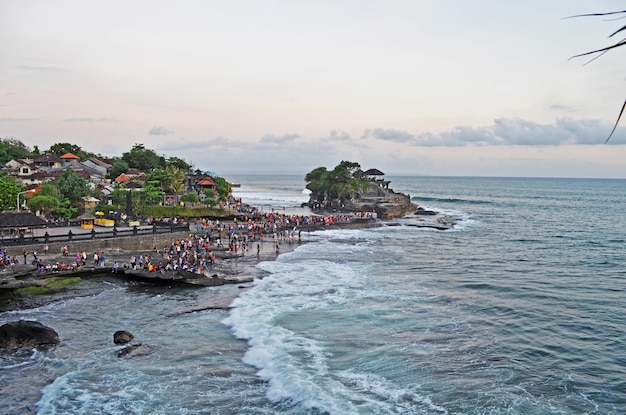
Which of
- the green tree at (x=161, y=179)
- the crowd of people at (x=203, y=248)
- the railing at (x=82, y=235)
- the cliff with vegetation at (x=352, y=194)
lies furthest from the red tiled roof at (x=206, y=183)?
the railing at (x=82, y=235)

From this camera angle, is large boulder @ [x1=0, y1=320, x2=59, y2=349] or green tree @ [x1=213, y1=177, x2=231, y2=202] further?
green tree @ [x1=213, y1=177, x2=231, y2=202]

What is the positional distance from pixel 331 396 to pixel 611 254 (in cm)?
3941

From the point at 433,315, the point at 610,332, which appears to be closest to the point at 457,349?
the point at 433,315

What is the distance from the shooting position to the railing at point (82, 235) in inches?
1315

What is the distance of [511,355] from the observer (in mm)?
20266

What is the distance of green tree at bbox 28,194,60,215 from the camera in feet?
146

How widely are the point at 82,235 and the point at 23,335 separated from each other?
60.3ft

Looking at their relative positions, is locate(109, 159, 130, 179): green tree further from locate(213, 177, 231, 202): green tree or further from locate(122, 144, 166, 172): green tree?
locate(213, 177, 231, 202): green tree

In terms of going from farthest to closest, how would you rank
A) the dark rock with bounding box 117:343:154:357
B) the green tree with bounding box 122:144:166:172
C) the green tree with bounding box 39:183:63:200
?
the green tree with bounding box 122:144:166:172, the green tree with bounding box 39:183:63:200, the dark rock with bounding box 117:343:154:357

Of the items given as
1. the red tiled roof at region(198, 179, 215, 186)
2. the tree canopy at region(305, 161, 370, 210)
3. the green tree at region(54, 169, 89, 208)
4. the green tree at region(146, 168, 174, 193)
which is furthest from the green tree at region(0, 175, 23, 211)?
the tree canopy at region(305, 161, 370, 210)

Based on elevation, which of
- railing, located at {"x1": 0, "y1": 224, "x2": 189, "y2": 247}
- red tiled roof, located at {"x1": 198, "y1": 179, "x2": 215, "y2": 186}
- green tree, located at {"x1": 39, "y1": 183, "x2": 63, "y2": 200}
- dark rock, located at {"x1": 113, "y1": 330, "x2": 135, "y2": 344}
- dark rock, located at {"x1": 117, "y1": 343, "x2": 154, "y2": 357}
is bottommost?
dark rock, located at {"x1": 117, "y1": 343, "x2": 154, "y2": 357}

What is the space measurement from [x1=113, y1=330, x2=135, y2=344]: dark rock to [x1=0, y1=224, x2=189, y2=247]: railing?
55.4 feet

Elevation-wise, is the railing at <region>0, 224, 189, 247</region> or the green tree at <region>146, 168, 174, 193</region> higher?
the green tree at <region>146, 168, 174, 193</region>

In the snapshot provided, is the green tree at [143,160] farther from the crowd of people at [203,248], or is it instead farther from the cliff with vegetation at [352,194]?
the crowd of people at [203,248]
